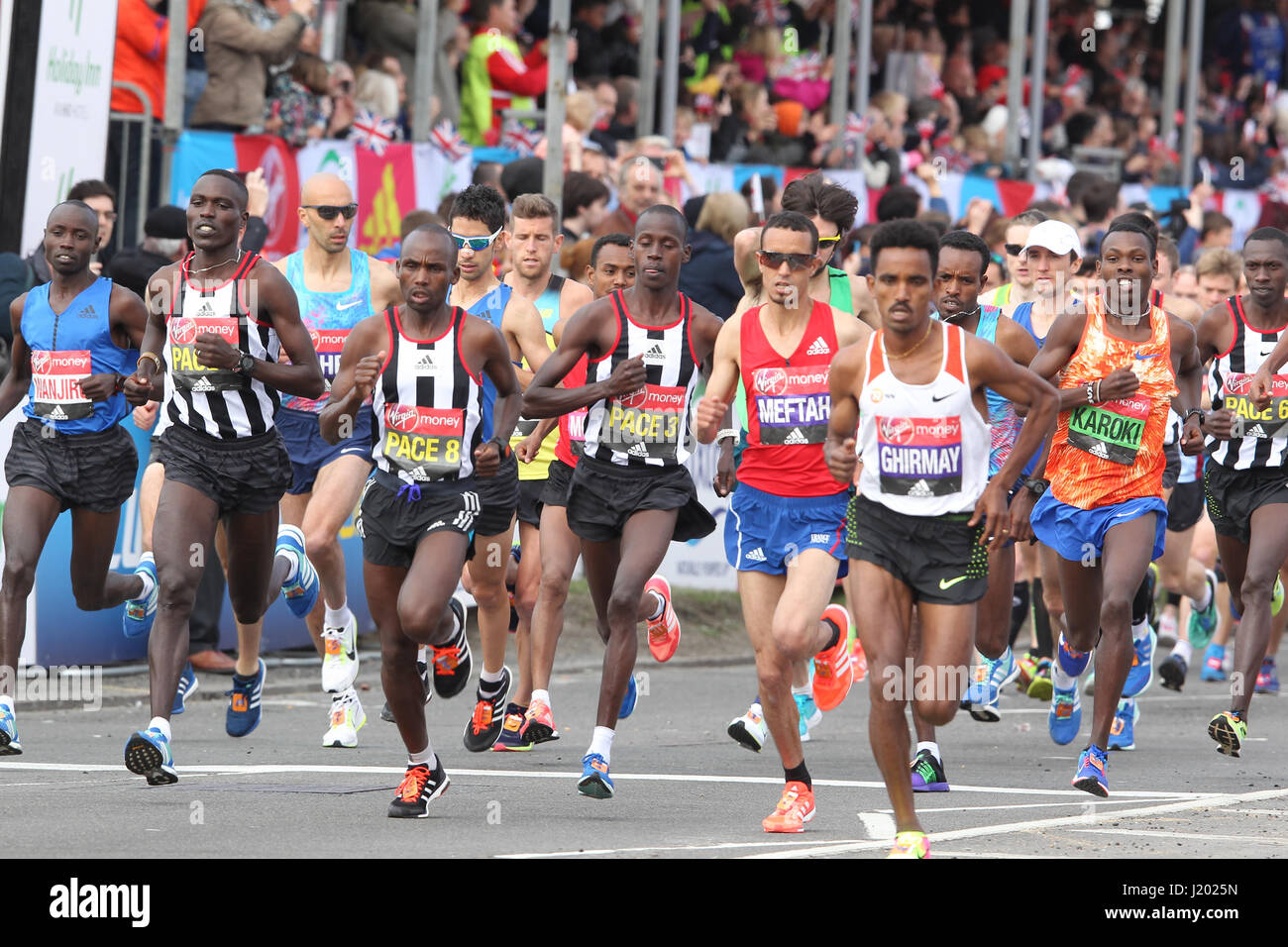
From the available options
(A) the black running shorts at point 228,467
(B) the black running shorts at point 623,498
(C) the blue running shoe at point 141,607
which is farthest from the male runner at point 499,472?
(C) the blue running shoe at point 141,607

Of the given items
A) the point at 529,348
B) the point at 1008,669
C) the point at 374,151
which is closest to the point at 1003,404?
the point at 1008,669

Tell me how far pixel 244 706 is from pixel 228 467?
58.7 inches

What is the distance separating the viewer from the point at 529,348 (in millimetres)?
10625

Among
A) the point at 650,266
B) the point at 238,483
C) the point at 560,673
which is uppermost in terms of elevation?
the point at 650,266

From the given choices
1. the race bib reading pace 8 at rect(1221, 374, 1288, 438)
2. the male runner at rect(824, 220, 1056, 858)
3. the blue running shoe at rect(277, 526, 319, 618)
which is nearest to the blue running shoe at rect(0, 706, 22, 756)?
the blue running shoe at rect(277, 526, 319, 618)

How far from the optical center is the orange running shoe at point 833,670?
10078 mm

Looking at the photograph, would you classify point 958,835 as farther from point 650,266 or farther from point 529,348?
point 529,348

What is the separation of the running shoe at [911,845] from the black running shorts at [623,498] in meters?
2.38

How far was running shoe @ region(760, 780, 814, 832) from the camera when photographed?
26.1ft

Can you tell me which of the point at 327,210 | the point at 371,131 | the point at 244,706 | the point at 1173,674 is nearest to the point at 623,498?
the point at 244,706

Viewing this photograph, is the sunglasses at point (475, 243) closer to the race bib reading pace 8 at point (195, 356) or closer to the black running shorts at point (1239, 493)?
the race bib reading pace 8 at point (195, 356)
